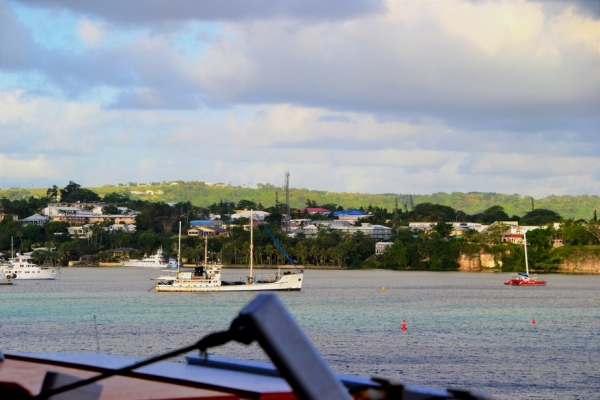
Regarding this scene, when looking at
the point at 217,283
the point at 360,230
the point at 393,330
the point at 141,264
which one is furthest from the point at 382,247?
the point at 393,330

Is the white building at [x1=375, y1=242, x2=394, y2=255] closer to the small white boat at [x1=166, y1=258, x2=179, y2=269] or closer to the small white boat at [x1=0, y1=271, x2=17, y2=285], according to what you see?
the small white boat at [x1=166, y1=258, x2=179, y2=269]

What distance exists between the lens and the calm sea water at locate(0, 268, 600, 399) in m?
32.5

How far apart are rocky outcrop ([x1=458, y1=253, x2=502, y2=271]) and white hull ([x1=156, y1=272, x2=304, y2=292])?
Result: 75.3 meters

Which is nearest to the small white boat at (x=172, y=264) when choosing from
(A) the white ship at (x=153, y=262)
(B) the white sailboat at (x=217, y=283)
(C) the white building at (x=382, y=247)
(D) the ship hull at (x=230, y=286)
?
(A) the white ship at (x=153, y=262)

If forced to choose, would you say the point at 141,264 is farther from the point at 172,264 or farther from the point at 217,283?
the point at 217,283

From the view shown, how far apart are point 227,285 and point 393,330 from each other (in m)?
35.5

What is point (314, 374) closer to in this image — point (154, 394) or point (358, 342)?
point (154, 394)

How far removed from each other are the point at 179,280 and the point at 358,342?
45.7 meters

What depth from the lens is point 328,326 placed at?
166 feet

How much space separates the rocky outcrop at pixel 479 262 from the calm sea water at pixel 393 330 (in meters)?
63.2

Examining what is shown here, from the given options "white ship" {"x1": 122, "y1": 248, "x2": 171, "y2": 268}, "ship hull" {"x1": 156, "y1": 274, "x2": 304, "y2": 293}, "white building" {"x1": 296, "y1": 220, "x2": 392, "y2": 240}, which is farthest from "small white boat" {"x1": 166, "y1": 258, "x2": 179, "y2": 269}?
"ship hull" {"x1": 156, "y1": 274, "x2": 304, "y2": 293}

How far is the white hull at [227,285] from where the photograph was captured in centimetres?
8244

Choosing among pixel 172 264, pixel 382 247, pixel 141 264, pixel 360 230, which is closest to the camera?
pixel 172 264

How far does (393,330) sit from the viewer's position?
161 feet
